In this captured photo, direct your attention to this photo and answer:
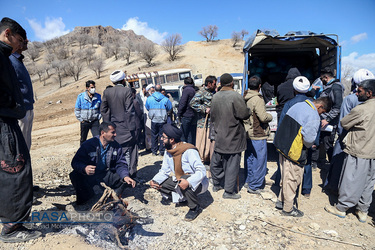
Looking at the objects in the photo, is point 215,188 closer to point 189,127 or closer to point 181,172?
point 181,172

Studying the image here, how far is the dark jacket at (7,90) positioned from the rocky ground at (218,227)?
1.26 metres

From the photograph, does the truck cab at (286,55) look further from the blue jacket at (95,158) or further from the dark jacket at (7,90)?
the dark jacket at (7,90)

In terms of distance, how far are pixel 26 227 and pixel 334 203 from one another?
4.13 m

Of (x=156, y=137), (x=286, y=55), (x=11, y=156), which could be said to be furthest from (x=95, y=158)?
(x=286, y=55)

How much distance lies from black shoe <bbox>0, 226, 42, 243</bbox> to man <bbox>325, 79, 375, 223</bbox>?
3.74 m

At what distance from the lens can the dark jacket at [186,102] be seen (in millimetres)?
4961

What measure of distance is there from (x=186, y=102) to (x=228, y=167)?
183 centimetres

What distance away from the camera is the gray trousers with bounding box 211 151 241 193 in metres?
3.69

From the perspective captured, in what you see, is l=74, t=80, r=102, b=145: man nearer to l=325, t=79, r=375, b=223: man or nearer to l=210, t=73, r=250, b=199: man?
l=210, t=73, r=250, b=199: man

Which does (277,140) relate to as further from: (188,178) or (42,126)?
(42,126)

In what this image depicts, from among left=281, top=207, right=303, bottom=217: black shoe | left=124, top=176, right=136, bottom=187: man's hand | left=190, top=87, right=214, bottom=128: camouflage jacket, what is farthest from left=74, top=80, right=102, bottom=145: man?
left=281, top=207, right=303, bottom=217: black shoe

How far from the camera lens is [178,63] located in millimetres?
27047

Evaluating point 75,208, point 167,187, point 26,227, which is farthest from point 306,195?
point 26,227

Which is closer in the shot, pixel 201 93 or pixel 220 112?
pixel 220 112
